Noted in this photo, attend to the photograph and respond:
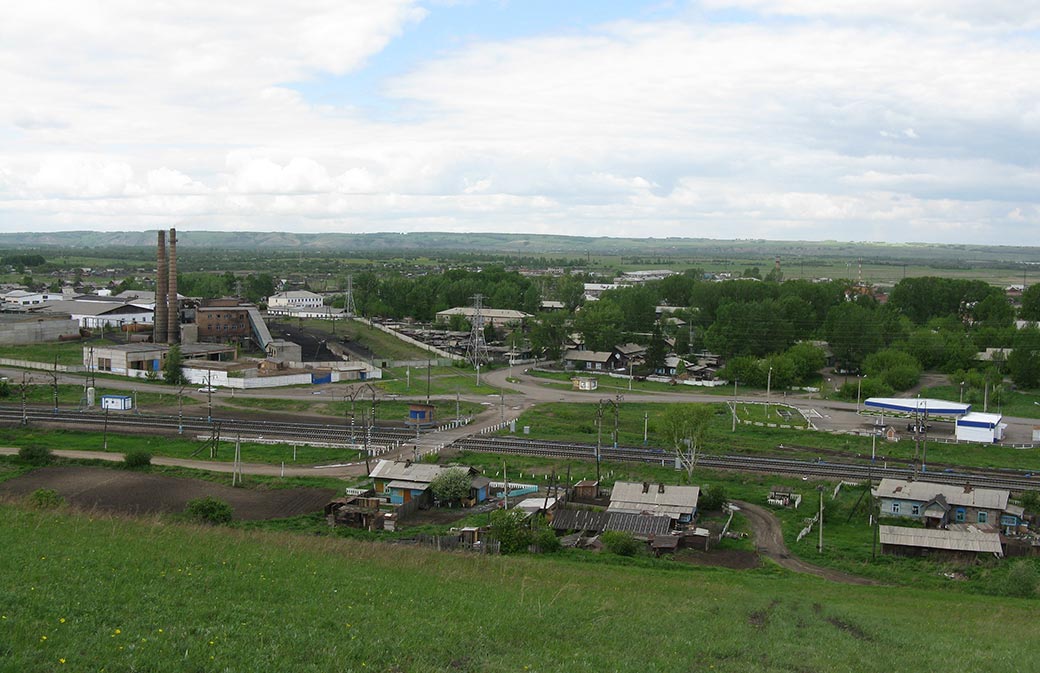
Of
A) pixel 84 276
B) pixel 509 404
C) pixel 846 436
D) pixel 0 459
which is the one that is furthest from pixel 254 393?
pixel 84 276

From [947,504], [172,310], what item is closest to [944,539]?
[947,504]

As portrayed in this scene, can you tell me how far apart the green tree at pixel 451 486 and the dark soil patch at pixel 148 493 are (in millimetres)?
Answer: 3612

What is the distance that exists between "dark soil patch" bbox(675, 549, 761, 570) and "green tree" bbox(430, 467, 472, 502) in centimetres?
831

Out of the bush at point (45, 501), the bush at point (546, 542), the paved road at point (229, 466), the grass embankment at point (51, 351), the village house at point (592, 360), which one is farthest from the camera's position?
the village house at point (592, 360)

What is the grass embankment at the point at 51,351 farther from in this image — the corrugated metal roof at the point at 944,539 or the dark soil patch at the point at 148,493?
the corrugated metal roof at the point at 944,539

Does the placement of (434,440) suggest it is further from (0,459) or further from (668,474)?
(0,459)

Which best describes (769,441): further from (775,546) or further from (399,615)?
(399,615)

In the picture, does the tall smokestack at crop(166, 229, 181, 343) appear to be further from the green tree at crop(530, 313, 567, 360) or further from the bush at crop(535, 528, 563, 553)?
the bush at crop(535, 528, 563, 553)

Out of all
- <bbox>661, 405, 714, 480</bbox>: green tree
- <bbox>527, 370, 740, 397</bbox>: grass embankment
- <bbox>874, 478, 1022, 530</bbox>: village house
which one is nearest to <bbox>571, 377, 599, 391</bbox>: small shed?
<bbox>527, 370, 740, 397</bbox>: grass embankment

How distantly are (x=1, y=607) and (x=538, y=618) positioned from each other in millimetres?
7330

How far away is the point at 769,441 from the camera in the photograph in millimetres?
45062

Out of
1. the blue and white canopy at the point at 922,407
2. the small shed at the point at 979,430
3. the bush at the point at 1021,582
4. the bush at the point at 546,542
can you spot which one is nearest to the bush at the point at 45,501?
the bush at the point at 546,542

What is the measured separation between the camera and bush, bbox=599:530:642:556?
85.4ft

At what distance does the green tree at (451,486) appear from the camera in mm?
31516
